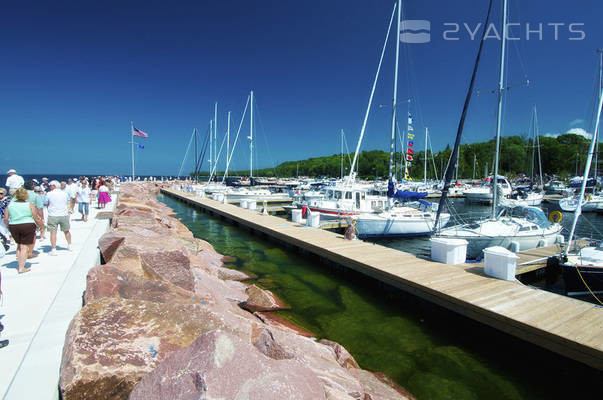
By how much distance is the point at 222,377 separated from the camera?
256 cm

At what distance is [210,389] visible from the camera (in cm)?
242

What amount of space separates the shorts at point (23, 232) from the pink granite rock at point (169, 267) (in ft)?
Answer: 8.44

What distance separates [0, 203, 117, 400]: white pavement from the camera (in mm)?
2928

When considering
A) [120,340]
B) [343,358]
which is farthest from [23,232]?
[343,358]

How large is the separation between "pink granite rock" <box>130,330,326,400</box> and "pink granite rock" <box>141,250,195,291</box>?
3499mm

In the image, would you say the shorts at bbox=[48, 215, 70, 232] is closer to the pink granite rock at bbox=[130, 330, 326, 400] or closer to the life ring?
the pink granite rock at bbox=[130, 330, 326, 400]

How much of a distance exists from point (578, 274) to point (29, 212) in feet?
45.1

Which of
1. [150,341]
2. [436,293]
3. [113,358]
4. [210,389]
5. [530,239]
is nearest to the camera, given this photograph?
[210,389]

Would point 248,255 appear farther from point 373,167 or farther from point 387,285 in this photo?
point 373,167

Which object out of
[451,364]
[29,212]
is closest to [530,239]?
[451,364]

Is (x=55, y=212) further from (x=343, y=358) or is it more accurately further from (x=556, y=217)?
(x=556, y=217)

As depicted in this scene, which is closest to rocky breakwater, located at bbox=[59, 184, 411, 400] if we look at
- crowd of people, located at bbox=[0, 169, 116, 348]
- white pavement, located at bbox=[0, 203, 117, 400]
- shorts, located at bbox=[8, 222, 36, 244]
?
white pavement, located at bbox=[0, 203, 117, 400]

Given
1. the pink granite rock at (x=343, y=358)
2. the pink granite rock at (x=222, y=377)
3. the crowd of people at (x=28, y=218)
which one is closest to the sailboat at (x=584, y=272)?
the pink granite rock at (x=343, y=358)

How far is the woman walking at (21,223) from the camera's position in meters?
6.17
